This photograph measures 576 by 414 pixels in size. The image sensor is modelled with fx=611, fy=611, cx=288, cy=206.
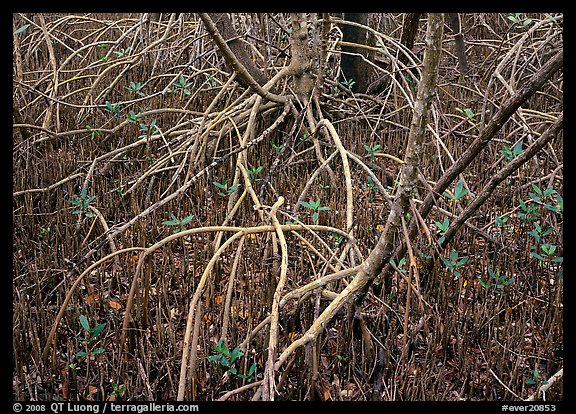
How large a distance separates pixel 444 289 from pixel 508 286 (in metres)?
0.28

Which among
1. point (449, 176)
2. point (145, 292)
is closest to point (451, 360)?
point (449, 176)

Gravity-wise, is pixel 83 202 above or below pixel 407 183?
below

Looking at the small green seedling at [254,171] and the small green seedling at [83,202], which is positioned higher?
the small green seedling at [254,171]

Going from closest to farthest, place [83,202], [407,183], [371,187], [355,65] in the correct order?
[407,183]
[83,202]
[371,187]
[355,65]

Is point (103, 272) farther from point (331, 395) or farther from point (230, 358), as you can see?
point (331, 395)

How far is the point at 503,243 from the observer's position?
2.17 meters

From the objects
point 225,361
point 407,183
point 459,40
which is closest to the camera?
point 407,183

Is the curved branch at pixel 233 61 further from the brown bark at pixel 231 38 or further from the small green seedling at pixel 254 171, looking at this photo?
the small green seedling at pixel 254 171

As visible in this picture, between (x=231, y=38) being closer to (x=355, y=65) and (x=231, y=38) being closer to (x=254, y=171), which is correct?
(x=254, y=171)

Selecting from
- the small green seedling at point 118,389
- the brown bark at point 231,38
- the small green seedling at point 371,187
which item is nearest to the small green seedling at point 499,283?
the small green seedling at point 371,187

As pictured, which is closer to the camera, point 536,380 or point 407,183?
point 407,183

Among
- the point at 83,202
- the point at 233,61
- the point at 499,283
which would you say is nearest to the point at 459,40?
the point at 233,61

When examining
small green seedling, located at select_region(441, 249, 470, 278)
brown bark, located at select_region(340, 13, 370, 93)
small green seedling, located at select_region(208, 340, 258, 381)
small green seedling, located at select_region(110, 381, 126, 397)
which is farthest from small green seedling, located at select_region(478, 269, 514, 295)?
brown bark, located at select_region(340, 13, 370, 93)

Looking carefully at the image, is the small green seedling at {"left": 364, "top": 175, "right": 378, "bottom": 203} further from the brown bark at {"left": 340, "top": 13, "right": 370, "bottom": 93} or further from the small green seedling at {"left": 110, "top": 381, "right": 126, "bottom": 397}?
the brown bark at {"left": 340, "top": 13, "right": 370, "bottom": 93}
